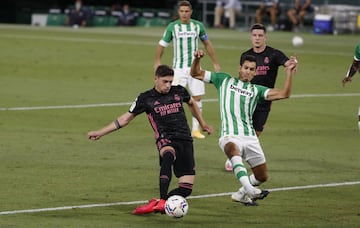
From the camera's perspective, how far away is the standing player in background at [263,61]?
1633 cm

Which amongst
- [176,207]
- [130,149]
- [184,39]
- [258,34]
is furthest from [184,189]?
[184,39]

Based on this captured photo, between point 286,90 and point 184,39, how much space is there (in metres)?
7.74

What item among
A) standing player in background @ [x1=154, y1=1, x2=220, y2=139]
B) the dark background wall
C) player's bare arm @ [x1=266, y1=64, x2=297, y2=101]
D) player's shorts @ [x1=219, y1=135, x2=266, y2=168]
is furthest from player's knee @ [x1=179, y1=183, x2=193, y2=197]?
the dark background wall

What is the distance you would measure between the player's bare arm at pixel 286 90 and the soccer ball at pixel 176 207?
2043mm

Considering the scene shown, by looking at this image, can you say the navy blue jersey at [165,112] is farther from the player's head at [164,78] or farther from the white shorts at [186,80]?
the white shorts at [186,80]

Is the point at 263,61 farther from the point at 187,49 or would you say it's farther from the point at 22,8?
the point at 22,8

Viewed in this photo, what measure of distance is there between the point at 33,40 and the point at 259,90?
29.1m

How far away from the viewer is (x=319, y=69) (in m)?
35.1

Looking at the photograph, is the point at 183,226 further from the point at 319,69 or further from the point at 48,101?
the point at 319,69

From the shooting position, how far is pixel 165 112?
1369 centimetres

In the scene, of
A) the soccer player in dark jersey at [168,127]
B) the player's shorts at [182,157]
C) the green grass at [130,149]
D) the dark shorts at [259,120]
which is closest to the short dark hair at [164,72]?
the soccer player in dark jersey at [168,127]

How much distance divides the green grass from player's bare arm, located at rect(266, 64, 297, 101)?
1547 mm

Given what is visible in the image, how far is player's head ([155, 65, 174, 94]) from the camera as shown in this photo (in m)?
13.5

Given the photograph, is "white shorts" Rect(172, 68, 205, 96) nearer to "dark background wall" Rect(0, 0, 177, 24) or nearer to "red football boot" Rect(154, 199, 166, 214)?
"red football boot" Rect(154, 199, 166, 214)
